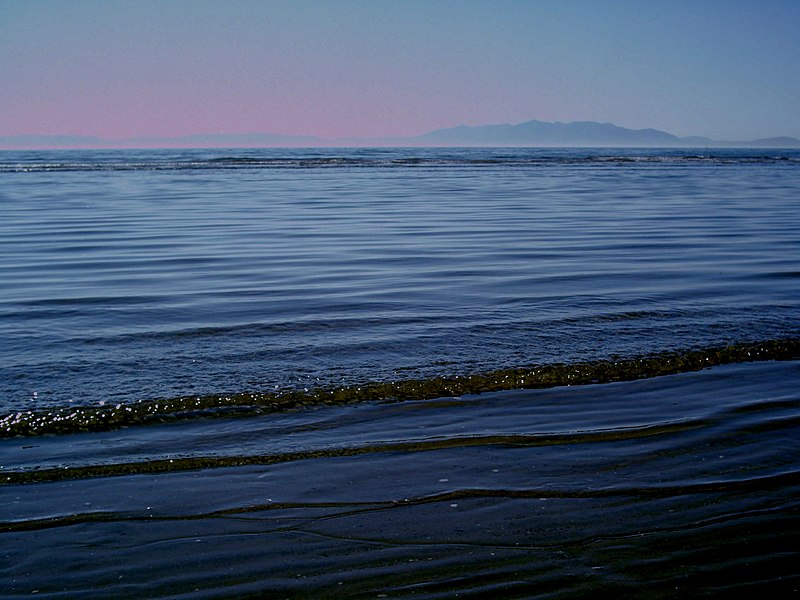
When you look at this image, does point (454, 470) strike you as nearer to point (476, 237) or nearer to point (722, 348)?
point (722, 348)

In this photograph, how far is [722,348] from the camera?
7.20 meters

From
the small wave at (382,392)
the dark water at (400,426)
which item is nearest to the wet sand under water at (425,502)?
the dark water at (400,426)

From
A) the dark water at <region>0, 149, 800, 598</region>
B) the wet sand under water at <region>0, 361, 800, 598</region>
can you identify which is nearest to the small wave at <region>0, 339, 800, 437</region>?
the dark water at <region>0, 149, 800, 598</region>

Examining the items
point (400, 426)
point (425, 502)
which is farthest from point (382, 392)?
point (425, 502)

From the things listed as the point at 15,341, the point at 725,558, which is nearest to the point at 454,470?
the point at 725,558

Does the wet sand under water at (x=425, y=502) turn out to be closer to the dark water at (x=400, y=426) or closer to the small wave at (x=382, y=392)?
the dark water at (x=400, y=426)

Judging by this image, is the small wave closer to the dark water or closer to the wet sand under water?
the dark water

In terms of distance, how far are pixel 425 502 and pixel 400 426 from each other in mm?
1222

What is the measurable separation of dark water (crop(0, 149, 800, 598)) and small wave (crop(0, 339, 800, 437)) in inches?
1.0

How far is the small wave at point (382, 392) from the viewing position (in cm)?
545

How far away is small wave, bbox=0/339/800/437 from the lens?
545cm

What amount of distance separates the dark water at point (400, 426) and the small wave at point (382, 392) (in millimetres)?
24

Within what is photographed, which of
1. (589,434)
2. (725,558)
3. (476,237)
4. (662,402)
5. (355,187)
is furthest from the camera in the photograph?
(355,187)

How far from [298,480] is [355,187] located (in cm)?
2821
